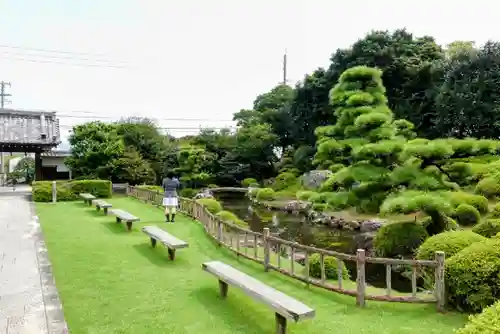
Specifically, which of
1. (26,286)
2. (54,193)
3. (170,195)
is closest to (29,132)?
(54,193)

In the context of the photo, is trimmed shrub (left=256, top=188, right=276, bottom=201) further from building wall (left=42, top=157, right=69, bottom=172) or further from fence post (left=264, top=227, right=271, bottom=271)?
fence post (left=264, top=227, right=271, bottom=271)

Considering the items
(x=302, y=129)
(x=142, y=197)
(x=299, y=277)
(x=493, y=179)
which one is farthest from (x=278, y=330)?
(x=302, y=129)

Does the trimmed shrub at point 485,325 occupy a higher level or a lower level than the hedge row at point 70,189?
higher

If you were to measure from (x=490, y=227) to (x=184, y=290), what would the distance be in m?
7.57

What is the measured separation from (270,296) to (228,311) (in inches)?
40.8

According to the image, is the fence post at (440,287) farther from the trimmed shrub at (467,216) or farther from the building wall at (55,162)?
the building wall at (55,162)

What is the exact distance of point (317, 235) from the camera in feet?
54.6

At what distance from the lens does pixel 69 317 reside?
18.7 ft

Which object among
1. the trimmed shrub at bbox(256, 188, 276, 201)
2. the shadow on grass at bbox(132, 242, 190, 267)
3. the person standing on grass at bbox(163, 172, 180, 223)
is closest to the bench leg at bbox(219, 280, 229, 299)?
the shadow on grass at bbox(132, 242, 190, 267)

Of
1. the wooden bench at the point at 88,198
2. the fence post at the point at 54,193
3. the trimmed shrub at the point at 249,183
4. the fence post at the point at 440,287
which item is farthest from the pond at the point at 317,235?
the fence post at the point at 54,193

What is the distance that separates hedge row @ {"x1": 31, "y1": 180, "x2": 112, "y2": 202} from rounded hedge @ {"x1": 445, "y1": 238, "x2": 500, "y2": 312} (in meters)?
18.7

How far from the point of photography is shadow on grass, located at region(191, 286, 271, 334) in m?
5.45

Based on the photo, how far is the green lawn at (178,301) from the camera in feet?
17.9

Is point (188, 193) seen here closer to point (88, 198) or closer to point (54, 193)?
point (54, 193)
